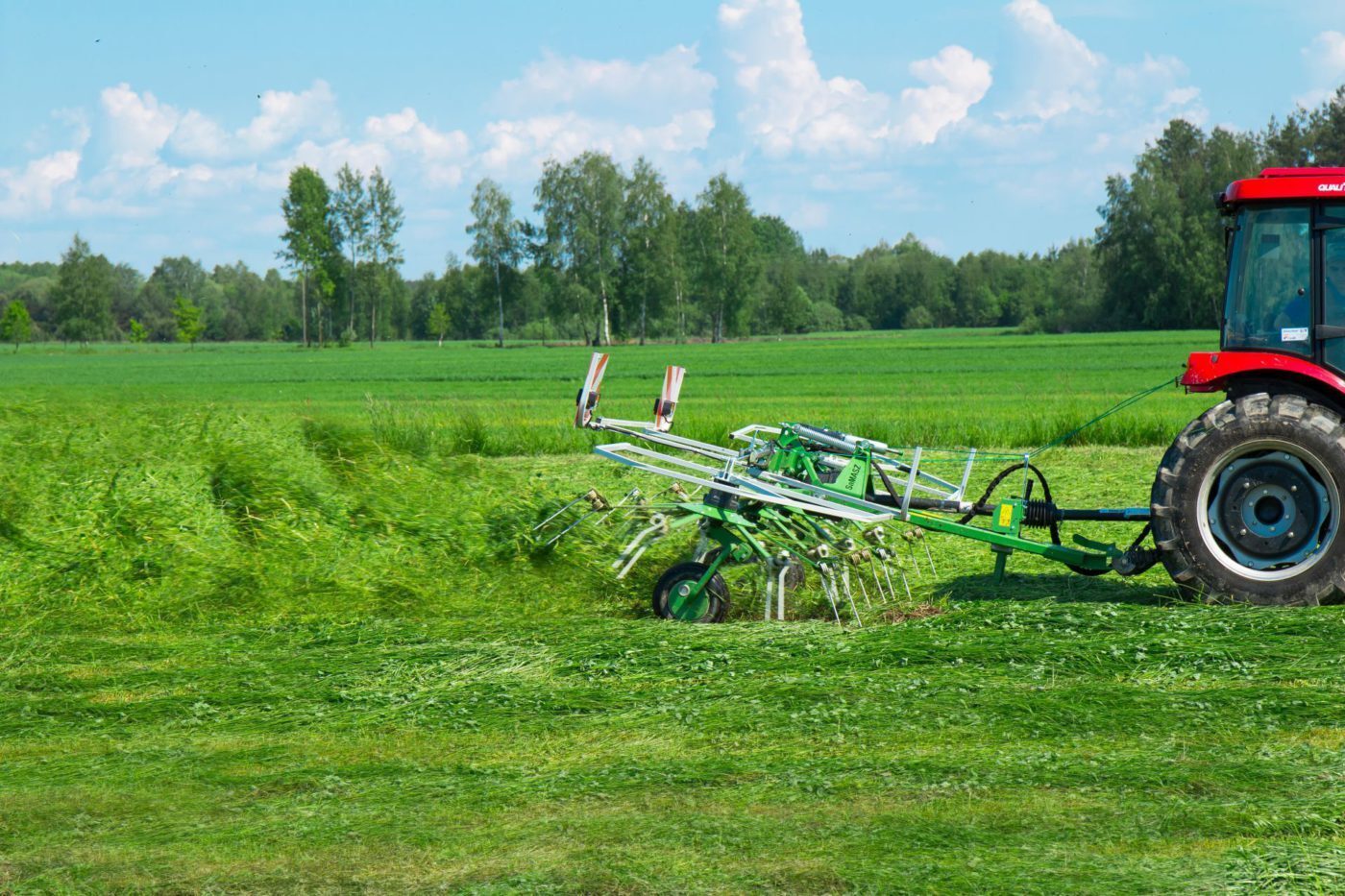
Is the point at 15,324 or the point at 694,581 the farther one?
the point at 15,324

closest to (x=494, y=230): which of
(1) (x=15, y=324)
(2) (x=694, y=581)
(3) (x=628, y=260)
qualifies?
(3) (x=628, y=260)

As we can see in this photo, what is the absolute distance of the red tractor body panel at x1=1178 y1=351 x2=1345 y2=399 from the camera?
6828 mm

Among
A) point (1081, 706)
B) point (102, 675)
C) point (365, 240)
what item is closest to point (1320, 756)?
point (1081, 706)

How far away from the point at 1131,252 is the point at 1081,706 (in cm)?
8151

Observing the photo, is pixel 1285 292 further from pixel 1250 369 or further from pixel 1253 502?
pixel 1253 502

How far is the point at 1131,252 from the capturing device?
80625 millimetres

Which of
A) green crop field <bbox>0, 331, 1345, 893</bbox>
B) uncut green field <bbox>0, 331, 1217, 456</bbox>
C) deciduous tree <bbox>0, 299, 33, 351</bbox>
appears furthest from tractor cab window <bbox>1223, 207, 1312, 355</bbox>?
deciduous tree <bbox>0, 299, 33, 351</bbox>

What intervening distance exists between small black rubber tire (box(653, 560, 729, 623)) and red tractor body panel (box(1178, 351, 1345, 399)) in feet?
9.25

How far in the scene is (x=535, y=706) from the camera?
542cm

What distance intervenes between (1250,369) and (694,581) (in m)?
3.25

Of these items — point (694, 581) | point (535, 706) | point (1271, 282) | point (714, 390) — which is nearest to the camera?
point (535, 706)

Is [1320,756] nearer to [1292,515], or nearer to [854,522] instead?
[1292,515]

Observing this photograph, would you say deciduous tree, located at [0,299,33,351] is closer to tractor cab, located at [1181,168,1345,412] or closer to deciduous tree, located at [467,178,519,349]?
deciduous tree, located at [467,178,519,349]

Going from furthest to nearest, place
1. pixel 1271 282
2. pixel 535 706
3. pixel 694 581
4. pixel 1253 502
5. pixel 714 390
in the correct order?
1. pixel 714 390
2. pixel 694 581
3. pixel 1271 282
4. pixel 1253 502
5. pixel 535 706
